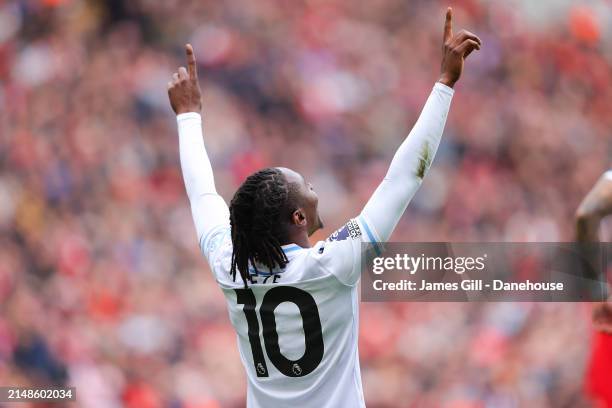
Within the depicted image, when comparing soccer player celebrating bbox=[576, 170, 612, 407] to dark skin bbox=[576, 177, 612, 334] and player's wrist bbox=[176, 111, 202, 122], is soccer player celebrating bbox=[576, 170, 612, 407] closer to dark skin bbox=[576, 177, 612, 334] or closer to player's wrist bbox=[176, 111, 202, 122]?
dark skin bbox=[576, 177, 612, 334]

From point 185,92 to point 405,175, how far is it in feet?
3.23

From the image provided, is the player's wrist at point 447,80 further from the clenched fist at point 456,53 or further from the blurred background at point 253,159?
the blurred background at point 253,159

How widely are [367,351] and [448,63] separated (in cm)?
475

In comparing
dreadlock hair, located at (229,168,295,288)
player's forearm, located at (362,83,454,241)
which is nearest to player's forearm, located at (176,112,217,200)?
dreadlock hair, located at (229,168,295,288)

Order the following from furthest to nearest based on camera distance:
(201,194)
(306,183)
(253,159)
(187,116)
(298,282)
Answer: (253,159), (187,116), (201,194), (306,183), (298,282)

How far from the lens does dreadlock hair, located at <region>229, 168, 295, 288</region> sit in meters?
2.60

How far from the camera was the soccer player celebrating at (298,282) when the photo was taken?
2504mm

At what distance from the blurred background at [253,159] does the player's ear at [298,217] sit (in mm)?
4449

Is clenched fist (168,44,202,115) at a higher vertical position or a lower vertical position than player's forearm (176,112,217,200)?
Answer: higher

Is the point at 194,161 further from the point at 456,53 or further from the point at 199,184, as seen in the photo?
the point at 456,53

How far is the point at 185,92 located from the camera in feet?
10.1

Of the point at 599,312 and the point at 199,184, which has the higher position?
the point at 199,184

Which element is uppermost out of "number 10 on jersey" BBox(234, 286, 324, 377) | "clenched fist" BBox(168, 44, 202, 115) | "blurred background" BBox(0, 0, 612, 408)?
"blurred background" BBox(0, 0, 612, 408)

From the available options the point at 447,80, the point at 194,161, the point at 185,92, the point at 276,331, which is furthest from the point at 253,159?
the point at 447,80
